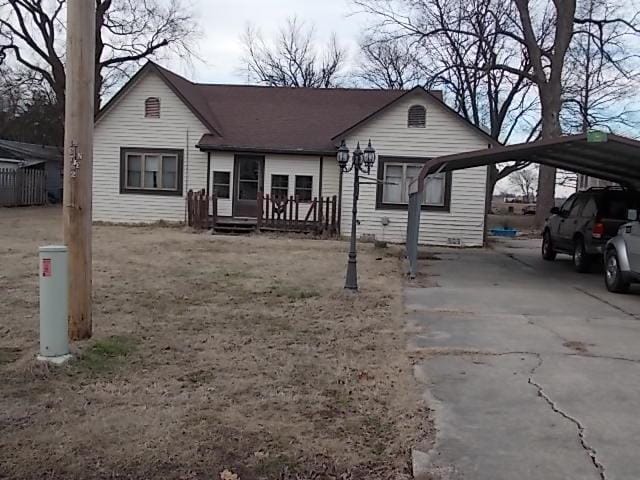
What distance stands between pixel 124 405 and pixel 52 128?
45.8m

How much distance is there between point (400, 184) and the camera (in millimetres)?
19797

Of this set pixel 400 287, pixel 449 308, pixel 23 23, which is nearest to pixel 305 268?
pixel 400 287

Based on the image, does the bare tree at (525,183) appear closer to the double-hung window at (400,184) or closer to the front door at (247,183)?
the double-hung window at (400,184)

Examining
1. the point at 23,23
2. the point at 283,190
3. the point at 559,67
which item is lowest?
the point at 283,190

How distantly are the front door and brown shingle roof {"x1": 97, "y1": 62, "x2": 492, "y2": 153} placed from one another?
0.60m

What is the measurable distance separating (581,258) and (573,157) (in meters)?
2.43

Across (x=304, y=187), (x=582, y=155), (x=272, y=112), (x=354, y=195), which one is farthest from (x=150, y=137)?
(x=582, y=155)

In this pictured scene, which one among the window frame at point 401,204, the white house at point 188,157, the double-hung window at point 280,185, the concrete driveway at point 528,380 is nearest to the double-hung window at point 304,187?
the white house at point 188,157

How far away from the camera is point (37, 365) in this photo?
545 centimetres

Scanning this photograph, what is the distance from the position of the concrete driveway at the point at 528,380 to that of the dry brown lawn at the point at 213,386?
0.99 ft

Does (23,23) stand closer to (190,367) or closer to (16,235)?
(16,235)

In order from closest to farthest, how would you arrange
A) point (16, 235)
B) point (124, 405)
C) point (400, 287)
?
point (124, 405)
point (400, 287)
point (16, 235)

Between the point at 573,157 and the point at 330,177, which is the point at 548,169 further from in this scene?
the point at 573,157

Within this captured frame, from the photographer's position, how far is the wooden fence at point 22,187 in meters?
31.5
